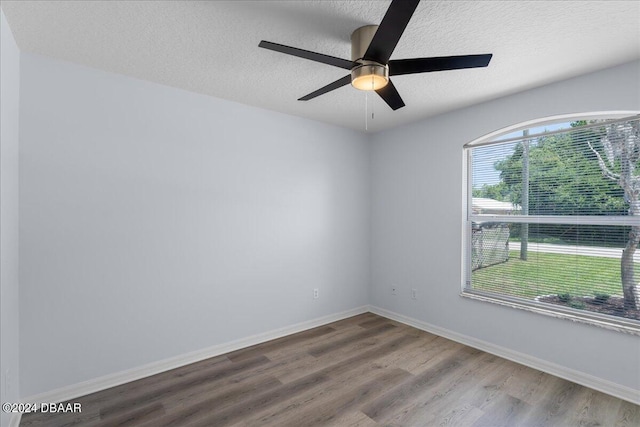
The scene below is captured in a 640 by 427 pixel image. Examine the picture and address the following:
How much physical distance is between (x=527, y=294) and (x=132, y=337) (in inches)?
140

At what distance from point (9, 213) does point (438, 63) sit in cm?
268

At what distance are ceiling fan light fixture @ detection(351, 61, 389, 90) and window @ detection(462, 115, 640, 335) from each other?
194 cm

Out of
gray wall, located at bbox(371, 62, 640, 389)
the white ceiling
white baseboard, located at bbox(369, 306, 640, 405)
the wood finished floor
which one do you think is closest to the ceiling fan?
the white ceiling

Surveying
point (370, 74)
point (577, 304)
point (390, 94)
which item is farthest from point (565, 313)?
point (370, 74)

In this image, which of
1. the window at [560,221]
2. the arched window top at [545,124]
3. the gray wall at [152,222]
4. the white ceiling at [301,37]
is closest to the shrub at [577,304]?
the window at [560,221]

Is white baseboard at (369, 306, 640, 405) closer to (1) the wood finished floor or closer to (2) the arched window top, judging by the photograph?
(1) the wood finished floor

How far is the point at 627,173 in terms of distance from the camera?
7.80ft

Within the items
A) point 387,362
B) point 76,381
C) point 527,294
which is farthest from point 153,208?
point 527,294

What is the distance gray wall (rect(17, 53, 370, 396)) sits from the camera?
7.23ft

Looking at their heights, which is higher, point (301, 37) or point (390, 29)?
point (301, 37)

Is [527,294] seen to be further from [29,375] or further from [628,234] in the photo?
[29,375]

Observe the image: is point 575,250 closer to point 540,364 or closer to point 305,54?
point 540,364

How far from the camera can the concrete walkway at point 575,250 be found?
2.43 m

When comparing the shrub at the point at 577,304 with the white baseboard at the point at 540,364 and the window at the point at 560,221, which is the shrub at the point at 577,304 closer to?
the window at the point at 560,221
